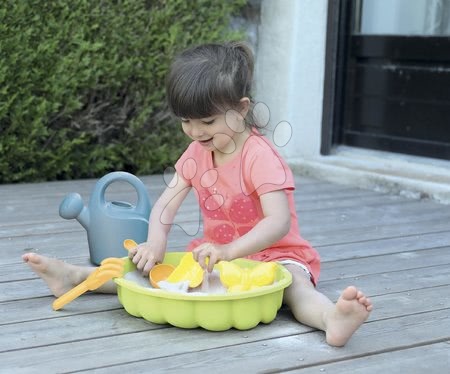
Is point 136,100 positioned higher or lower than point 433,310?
higher

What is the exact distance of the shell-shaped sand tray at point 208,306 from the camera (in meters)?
1.94

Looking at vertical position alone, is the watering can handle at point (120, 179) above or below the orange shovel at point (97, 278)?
above

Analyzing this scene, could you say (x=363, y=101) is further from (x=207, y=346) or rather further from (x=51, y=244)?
(x=207, y=346)

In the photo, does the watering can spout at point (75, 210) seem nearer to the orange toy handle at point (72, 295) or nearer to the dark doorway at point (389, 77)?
the orange toy handle at point (72, 295)

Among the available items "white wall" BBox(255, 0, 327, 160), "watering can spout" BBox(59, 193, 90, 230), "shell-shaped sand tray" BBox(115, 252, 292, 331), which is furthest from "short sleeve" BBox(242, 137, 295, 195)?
"white wall" BBox(255, 0, 327, 160)

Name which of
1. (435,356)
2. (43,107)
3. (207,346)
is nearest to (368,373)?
(435,356)

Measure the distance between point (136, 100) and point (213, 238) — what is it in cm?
222

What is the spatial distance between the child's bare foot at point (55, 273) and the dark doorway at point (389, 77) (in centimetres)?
244

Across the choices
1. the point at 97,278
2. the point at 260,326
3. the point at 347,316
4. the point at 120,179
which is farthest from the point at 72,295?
the point at 347,316

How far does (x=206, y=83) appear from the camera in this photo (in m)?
2.08

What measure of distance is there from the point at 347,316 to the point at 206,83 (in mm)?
665

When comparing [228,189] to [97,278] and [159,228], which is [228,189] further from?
[97,278]

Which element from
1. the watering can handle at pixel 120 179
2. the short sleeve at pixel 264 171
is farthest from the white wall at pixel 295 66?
the short sleeve at pixel 264 171

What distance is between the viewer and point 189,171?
2.32m
